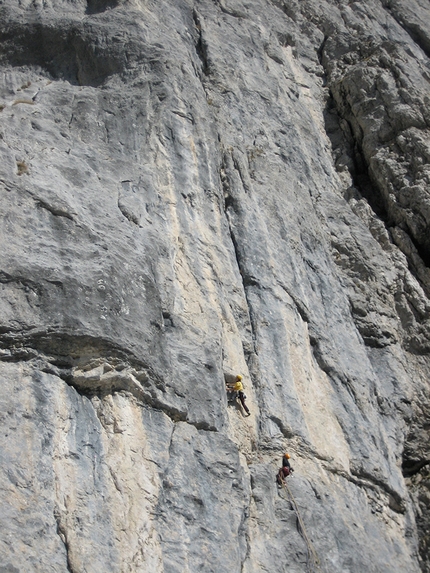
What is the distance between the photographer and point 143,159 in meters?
17.0

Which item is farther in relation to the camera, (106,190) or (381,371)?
(381,371)

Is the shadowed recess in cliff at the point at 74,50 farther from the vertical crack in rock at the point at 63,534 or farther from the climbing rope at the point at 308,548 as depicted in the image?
the vertical crack in rock at the point at 63,534

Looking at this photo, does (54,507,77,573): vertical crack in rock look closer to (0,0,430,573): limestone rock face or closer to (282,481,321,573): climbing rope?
→ (0,0,430,573): limestone rock face

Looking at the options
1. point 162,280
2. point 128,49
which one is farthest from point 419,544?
point 128,49

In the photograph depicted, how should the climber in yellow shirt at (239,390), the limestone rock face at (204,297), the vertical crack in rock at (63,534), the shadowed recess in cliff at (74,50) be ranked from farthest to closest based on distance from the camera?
the shadowed recess in cliff at (74,50) → the climber in yellow shirt at (239,390) → the limestone rock face at (204,297) → the vertical crack in rock at (63,534)

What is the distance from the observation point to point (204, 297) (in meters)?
15.1

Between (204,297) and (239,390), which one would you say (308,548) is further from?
(204,297)

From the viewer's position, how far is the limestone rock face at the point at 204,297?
1145 centimetres

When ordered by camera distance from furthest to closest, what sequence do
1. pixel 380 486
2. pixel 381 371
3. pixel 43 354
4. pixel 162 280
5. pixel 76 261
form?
pixel 381 371
pixel 380 486
pixel 162 280
pixel 76 261
pixel 43 354

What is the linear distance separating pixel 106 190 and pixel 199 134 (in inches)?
159

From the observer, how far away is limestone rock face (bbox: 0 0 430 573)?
11445 mm

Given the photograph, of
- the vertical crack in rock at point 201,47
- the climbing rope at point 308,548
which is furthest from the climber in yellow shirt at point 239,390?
the vertical crack in rock at point 201,47

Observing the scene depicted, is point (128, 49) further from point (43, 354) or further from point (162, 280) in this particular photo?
point (43, 354)

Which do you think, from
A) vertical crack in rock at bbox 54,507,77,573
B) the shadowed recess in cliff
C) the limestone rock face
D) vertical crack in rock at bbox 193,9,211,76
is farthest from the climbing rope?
vertical crack in rock at bbox 193,9,211,76
